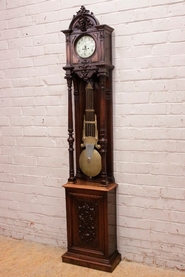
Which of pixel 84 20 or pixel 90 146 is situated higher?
pixel 84 20

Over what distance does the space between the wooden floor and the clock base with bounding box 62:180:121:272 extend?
0.06 m

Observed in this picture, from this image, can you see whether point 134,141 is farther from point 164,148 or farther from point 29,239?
point 29,239

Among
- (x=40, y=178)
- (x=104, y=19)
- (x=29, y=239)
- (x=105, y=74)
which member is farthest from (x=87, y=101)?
(x=29, y=239)

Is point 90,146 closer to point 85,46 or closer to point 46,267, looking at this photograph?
point 85,46

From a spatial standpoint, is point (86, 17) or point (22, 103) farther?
point (22, 103)

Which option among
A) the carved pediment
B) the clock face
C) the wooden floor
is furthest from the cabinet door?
the carved pediment

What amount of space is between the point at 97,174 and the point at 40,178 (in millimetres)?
608

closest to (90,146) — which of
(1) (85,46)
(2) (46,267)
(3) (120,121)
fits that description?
(3) (120,121)

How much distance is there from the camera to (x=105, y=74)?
2113mm

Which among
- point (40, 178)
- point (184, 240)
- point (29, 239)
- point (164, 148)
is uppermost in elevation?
point (164, 148)

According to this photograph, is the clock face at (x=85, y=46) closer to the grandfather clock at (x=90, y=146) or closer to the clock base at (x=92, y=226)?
the grandfather clock at (x=90, y=146)

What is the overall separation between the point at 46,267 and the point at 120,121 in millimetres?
1201

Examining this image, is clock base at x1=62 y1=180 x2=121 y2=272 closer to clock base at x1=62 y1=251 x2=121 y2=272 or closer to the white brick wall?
clock base at x1=62 y1=251 x2=121 y2=272

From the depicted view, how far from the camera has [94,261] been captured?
2.29 m
